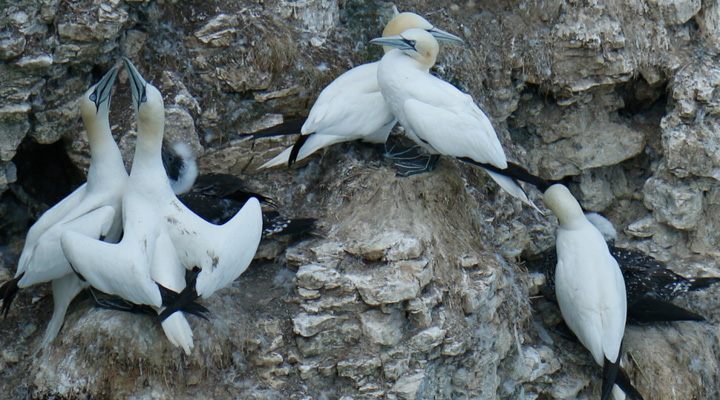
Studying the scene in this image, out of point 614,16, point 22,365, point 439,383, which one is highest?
point 614,16

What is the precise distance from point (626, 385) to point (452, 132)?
158cm

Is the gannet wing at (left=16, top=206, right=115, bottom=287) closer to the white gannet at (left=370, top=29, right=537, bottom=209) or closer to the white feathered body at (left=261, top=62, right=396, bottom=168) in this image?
the white feathered body at (left=261, top=62, right=396, bottom=168)

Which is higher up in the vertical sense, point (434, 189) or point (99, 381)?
point (434, 189)

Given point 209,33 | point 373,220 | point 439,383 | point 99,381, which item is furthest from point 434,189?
point 99,381

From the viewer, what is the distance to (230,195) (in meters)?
5.45

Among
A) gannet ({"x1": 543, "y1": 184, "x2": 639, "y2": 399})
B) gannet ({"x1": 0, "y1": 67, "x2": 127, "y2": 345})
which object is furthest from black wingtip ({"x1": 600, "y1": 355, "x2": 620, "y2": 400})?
gannet ({"x1": 0, "y1": 67, "x2": 127, "y2": 345})

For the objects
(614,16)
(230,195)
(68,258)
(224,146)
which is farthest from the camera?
(614,16)

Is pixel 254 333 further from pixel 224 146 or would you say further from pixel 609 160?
pixel 609 160

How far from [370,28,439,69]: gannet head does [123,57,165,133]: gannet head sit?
120 centimetres

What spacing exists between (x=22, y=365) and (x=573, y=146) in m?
3.47

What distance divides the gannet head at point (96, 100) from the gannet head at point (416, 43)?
4.31 ft

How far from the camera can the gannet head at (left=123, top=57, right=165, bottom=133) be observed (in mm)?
4941

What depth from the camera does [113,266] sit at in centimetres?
466

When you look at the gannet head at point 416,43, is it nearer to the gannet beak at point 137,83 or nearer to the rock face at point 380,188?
the rock face at point 380,188
